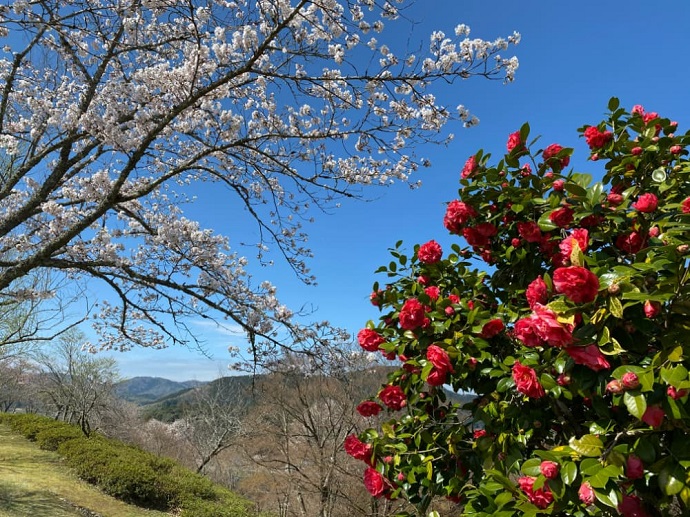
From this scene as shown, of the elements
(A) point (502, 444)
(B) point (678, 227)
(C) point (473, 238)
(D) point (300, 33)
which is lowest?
(A) point (502, 444)

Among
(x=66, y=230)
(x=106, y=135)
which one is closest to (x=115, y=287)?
(x=66, y=230)

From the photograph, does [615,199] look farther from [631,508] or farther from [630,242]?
[631,508]

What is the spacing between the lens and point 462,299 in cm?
172

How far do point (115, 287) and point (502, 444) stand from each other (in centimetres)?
459

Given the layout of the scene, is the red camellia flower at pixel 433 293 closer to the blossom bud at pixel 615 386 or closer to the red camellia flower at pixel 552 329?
the red camellia flower at pixel 552 329

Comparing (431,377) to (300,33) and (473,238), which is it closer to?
(473,238)

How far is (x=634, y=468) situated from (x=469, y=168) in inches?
50.2

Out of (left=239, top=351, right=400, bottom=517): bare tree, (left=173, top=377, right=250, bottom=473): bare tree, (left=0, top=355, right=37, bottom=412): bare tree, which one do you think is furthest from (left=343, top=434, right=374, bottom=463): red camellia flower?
(left=0, top=355, right=37, bottom=412): bare tree

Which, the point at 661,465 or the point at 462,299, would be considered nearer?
the point at 661,465

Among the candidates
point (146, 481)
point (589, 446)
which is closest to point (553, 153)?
point (589, 446)

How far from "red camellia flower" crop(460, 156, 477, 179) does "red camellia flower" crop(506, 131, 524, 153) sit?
0.16 meters

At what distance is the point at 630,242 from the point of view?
141 centimetres

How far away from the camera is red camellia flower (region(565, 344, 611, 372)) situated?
3.51 feet

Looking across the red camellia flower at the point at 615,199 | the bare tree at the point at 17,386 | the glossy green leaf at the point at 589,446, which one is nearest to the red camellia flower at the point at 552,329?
the glossy green leaf at the point at 589,446
